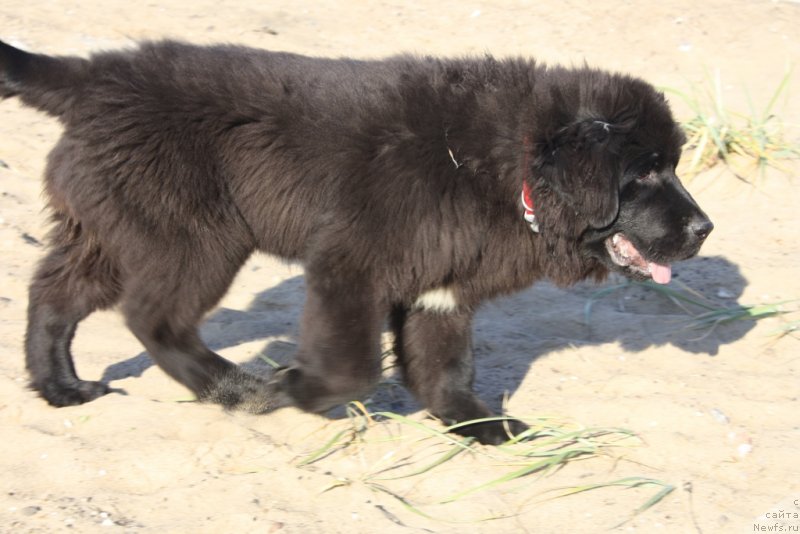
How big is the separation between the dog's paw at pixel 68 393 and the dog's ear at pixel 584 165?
2.04 m

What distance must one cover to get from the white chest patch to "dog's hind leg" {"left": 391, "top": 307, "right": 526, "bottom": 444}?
51 millimetres

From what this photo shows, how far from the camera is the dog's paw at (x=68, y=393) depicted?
3941mm

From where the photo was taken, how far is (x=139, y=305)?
12.2ft

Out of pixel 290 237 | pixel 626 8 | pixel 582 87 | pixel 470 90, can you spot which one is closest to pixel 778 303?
pixel 582 87

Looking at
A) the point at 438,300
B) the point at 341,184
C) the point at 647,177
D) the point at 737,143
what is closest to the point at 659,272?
the point at 647,177

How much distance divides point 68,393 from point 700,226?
2.65 m

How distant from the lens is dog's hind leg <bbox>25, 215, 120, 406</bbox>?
13.0 ft

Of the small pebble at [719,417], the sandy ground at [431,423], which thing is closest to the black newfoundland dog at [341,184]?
the sandy ground at [431,423]

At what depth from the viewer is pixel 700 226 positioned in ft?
12.3

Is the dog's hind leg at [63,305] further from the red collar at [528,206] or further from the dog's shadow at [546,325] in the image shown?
the red collar at [528,206]

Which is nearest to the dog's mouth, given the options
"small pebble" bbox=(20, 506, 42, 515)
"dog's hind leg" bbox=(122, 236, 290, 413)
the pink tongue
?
the pink tongue

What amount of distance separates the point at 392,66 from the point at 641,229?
3.87ft

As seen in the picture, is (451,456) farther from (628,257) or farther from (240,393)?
(628,257)

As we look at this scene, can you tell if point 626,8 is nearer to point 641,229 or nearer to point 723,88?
point 723,88
